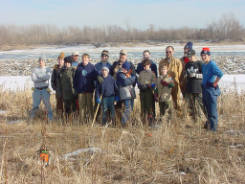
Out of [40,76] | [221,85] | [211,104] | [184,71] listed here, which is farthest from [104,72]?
[221,85]

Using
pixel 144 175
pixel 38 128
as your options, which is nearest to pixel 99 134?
pixel 38 128

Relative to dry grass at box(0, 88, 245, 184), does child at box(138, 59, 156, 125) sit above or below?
above

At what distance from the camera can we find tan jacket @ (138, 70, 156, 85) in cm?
634

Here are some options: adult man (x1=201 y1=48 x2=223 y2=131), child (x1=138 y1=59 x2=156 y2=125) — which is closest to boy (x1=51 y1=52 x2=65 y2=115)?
child (x1=138 y1=59 x2=156 y2=125)

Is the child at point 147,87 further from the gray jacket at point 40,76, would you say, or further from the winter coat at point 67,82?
the gray jacket at point 40,76

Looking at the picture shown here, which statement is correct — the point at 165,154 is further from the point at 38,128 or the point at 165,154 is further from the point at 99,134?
the point at 38,128

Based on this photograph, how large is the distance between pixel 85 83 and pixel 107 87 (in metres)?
0.54

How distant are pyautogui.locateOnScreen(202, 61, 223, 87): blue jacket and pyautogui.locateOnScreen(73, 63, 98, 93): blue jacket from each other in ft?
7.64

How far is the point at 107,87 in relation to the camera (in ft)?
20.9

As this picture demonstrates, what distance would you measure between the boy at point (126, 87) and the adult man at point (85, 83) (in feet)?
2.16

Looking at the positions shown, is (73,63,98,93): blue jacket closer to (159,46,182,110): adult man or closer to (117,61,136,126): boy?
(117,61,136,126): boy

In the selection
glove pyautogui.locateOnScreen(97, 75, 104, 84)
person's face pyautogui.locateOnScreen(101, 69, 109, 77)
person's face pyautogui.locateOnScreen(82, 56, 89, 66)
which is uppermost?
person's face pyautogui.locateOnScreen(82, 56, 89, 66)

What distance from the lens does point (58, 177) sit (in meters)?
3.67

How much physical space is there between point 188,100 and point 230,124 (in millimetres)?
1011
